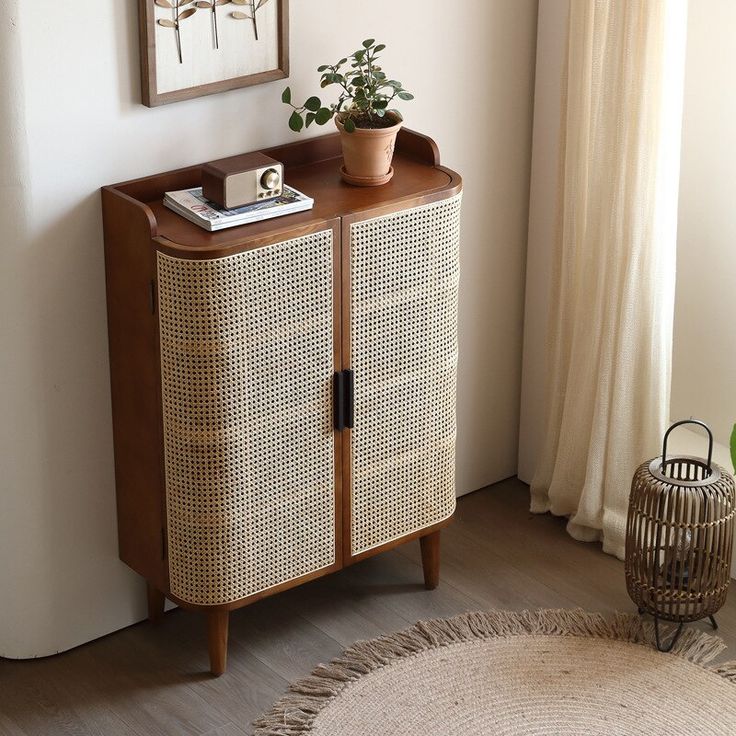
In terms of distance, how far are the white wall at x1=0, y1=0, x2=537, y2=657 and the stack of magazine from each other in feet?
0.37

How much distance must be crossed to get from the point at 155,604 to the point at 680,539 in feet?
3.77

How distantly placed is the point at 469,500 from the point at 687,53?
125 centimetres

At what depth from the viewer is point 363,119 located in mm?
2607

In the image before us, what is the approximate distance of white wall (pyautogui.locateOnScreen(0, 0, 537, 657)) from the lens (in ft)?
7.70

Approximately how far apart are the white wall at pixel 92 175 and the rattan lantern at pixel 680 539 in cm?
69

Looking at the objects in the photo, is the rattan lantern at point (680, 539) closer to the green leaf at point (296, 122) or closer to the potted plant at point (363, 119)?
the potted plant at point (363, 119)

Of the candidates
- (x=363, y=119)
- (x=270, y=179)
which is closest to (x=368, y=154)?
(x=363, y=119)

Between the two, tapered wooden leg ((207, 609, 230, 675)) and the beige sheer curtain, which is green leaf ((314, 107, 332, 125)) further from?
tapered wooden leg ((207, 609, 230, 675))

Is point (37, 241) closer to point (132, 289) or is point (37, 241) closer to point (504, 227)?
point (132, 289)

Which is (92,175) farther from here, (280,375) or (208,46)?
(280,375)

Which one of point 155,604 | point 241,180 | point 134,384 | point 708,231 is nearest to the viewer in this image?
point 241,180

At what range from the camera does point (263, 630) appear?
111 inches

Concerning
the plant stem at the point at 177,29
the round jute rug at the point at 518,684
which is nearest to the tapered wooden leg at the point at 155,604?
the round jute rug at the point at 518,684

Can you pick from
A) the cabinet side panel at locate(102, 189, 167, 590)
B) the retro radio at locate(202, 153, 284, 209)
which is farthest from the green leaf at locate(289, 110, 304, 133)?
the cabinet side panel at locate(102, 189, 167, 590)
